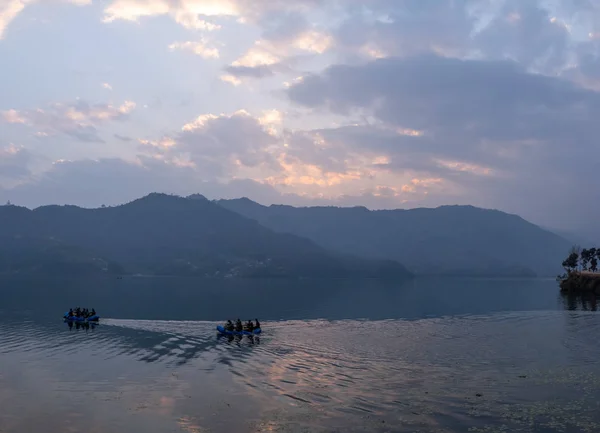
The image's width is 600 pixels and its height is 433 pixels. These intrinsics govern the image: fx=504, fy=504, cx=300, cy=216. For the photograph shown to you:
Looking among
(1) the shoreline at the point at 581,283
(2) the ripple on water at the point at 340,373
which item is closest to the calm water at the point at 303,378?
(2) the ripple on water at the point at 340,373

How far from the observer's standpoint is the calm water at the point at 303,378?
1448 inches

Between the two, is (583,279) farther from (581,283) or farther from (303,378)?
(303,378)

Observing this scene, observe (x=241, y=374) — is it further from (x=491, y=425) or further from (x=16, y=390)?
(x=491, y=425)

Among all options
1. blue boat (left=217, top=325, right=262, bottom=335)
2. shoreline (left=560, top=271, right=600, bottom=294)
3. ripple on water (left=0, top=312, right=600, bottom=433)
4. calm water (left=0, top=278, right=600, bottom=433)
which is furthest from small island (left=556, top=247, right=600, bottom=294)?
blue boat (left=217, top=325, right=262, bottom=335)

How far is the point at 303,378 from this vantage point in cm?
4956

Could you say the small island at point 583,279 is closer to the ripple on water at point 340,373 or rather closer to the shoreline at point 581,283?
the shoreline at point 581,283

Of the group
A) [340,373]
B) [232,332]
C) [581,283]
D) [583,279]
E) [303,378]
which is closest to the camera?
[303,378]

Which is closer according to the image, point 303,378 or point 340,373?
point 303,378

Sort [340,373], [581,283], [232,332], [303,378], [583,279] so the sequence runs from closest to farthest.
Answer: [303,378]
[340,373]
[232,332]
[581,283]
[583,279]

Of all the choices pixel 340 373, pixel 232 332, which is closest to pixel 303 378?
pixel 340 373

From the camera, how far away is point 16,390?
45.7m

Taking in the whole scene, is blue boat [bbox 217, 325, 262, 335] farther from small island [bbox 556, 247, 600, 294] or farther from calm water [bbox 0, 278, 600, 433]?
small island [bbox 556, 247, 600, 294]

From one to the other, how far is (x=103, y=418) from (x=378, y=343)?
42011 mm

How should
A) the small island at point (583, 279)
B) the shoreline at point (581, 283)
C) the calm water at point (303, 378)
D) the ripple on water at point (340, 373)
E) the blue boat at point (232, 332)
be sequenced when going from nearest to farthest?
the calm water at point (303, 378)
the ripple on water at point (340, 373)
the blue boat at point (232, 332)
the shoreline at point (581, 283)
the small island at point (583, 279)
